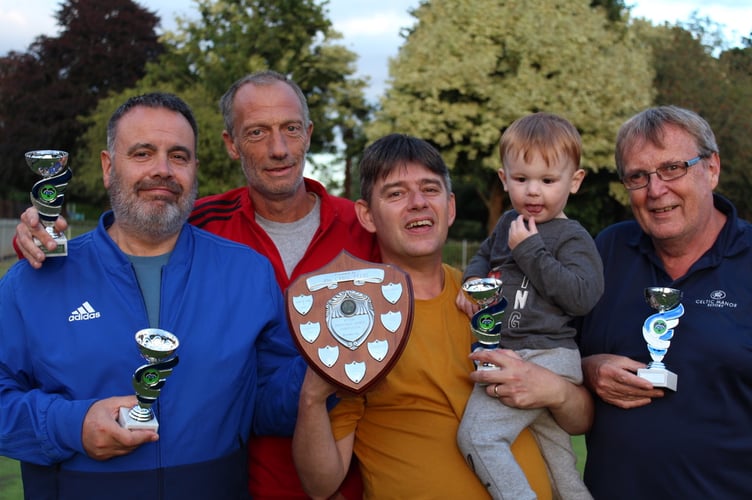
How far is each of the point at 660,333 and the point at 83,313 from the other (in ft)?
7.12

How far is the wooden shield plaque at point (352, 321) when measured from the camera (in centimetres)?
237

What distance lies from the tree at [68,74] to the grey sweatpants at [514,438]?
35698 millimetres

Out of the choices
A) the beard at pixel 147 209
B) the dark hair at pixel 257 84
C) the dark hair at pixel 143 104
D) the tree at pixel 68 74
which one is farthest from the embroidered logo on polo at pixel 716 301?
the tree at pixel 68 74

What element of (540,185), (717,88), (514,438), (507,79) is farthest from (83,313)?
(717,88)

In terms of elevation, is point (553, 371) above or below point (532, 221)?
below

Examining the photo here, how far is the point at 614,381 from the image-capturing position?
117 inches

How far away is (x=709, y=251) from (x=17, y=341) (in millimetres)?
2763

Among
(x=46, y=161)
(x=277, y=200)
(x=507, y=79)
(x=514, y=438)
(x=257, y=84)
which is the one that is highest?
(x=507, y=79)

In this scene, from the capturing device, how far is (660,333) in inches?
111

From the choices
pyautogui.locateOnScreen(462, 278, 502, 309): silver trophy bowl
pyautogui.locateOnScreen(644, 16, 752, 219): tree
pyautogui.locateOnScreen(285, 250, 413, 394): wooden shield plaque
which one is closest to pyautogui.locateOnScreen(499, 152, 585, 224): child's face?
pyautogui.locateOnScreen(462, 278, 502, 309): silver trophy bowl

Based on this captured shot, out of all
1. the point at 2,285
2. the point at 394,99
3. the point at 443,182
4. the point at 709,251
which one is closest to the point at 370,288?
the point at 443,182

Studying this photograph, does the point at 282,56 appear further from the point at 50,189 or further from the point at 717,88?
the point at 50,189

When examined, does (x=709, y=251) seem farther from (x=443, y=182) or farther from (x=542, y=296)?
(x=443, y=182)

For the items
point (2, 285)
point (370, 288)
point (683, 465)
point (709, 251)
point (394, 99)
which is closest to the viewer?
point (370, 288)
